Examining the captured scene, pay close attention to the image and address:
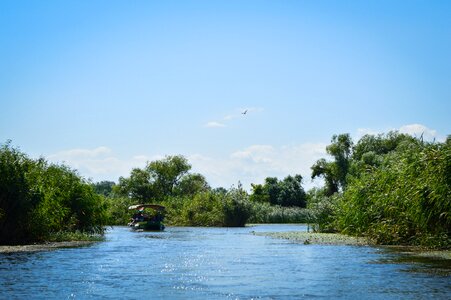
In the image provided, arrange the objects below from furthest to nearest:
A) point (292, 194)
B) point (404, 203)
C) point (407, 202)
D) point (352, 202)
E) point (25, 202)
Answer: point (292, 194)
point (352, 202)
point (25, 202)
point (404, 203)
point (407, 202)

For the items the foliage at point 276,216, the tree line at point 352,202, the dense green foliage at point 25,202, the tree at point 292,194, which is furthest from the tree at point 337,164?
the dense green foliage at point 25,202

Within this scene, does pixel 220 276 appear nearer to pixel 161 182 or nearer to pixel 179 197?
pixel 179 197

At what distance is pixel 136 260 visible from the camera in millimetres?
23469

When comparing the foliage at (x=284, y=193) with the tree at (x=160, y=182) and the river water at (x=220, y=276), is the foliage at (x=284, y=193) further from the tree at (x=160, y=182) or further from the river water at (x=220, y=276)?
the river water at (x=220, y=276)

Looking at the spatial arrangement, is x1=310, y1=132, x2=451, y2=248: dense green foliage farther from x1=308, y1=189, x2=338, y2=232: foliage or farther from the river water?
the river water

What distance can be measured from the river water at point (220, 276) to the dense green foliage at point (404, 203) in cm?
266

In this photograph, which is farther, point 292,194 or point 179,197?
point 292,194

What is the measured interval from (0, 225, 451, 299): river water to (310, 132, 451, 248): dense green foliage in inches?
105

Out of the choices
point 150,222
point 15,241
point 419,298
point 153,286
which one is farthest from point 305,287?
point 150,222

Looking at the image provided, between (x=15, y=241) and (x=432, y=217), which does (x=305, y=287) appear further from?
(x=15, y=241)

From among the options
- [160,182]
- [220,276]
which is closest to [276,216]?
[160,182]

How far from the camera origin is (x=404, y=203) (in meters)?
27.5

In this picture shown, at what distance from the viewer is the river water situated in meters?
14.4

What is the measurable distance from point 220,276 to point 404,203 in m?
13.2
